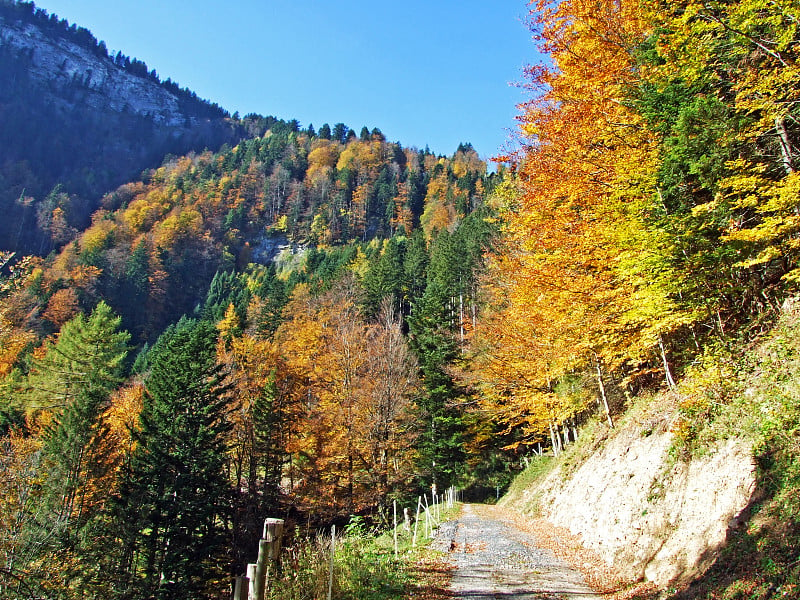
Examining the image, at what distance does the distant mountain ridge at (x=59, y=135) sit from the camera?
124m

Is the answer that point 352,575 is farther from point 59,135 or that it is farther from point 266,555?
point 59,135

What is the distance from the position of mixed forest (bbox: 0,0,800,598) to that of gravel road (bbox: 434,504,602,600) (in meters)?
3.52

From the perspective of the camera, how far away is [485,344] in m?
23.1

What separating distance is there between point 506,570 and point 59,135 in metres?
213

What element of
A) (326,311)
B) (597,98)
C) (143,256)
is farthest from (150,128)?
(597,98)

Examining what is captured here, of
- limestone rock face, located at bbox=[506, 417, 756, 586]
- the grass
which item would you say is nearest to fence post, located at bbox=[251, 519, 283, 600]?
the grass

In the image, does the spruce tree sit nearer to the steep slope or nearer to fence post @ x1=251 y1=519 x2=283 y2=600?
fence post @ x1=251 y1=519 x2=283 y2=600

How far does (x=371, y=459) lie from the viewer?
23.9 metres

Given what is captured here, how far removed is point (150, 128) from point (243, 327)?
176m

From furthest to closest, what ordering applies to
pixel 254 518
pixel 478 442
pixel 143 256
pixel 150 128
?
pixel 150 128 < pixel 143 256 < pixel 478 442 < pixel 254 518

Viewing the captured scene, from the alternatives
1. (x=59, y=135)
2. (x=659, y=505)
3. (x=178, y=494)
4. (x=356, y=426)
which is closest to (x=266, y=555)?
(x=659, y=505)

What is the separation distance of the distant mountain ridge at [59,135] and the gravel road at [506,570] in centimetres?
13652

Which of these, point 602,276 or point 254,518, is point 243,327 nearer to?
point 254,518

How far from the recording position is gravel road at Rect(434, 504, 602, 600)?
24.2 ft
